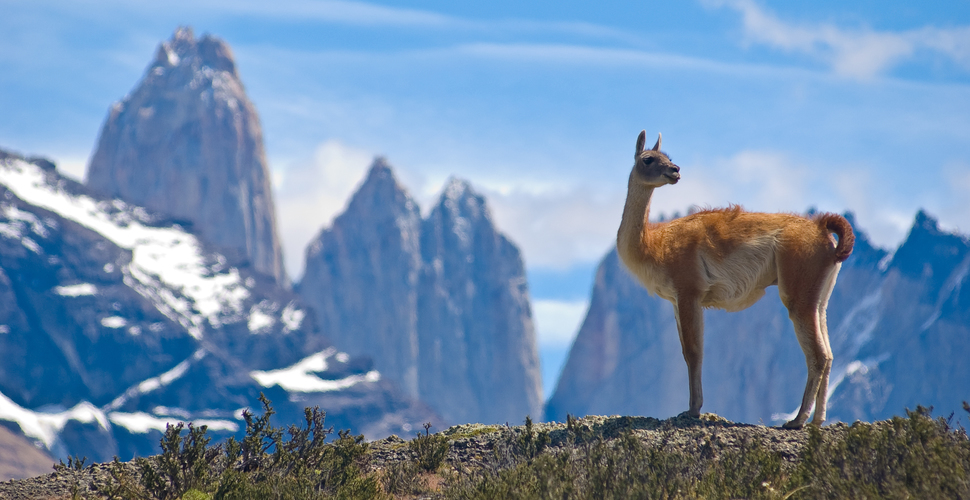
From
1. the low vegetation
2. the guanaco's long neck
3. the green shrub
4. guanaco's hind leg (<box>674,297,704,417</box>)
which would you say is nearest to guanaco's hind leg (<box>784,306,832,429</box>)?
the low vegetation

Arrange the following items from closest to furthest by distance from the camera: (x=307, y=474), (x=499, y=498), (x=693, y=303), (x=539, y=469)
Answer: (x=499, y=498), (x=539, y=469), (x=307, y=474), (x=693, y=303)

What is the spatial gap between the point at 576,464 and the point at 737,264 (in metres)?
4.79

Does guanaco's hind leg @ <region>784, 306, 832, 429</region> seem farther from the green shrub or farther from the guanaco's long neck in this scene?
the green shrub

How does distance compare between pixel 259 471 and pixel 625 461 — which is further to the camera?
pixel 259 471

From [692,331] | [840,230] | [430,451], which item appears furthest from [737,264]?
[430,451]

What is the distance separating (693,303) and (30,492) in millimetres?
10697

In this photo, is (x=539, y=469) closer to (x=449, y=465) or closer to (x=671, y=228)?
(x=449, y=465)

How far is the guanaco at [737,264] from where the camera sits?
15.4 metres

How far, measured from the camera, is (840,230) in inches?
615

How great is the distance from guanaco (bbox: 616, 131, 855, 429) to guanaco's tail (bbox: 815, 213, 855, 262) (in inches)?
0.6

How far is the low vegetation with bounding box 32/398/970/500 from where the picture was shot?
11.2m

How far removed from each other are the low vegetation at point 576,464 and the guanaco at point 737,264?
1.23 m

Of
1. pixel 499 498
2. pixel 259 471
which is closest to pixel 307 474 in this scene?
pixel 259 471

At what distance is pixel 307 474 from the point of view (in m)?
13.4
